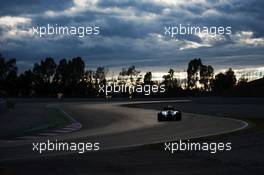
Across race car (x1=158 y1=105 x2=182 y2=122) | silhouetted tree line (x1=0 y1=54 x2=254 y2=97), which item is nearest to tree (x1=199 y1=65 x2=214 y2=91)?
silhouetted tree line (x1=0 y1=54 x2=254 y2=97)

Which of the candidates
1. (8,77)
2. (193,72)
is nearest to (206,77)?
(193,72)

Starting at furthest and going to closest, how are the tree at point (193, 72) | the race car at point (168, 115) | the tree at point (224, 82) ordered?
the tree at point (224, 82), the tree at point (193, 72), the race car at point (168, 115)

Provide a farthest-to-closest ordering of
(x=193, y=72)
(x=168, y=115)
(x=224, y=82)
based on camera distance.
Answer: (x=224, y=82) → (x=193, y=72) → (x=168, y=115)

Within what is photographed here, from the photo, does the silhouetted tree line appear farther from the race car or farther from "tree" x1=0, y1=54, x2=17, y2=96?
the race car

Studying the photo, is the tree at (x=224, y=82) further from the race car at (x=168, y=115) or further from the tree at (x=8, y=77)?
the race car at (x=168, y=115)

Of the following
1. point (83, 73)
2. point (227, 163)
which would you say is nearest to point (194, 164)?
point (227, 163)

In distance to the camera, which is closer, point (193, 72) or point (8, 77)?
point (193, 72)

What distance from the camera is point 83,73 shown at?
416 feet

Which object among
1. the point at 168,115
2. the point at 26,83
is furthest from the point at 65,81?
the point at 168,115

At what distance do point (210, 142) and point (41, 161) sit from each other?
6.91m

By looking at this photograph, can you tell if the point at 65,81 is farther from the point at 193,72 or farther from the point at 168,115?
the point at 168,115

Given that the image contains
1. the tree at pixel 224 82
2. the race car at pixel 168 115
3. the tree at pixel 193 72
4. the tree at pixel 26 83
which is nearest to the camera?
the race car at pixel 168 115

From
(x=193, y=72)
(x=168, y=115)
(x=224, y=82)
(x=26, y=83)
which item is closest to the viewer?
(x=168, y=115)

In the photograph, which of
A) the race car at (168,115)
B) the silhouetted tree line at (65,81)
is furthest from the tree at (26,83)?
the race car at (168,115)
